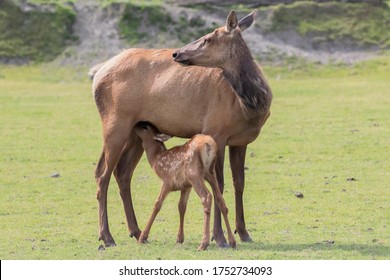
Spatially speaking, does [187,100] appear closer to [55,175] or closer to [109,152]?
[109,152]

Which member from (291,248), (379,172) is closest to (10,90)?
(379,172)

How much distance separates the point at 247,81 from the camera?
11.9m

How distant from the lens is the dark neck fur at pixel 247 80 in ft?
38.8

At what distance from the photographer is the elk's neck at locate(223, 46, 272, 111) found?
11820mm

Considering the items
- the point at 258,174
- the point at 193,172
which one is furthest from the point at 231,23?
the point at 258,174

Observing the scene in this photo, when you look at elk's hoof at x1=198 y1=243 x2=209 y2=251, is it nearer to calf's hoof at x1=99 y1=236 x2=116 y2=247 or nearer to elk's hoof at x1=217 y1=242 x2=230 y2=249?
elk's hoof at x1=217 y1=242 x2=230 y2=249

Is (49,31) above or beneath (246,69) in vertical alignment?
beneath

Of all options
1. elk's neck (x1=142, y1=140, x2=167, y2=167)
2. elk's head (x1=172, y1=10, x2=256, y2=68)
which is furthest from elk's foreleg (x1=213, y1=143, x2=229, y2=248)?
elk's head (x1=172, y1=10, x2=256, y2=68)

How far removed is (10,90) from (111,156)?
22712 millimetres

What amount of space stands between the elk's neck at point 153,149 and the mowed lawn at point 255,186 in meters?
0.96

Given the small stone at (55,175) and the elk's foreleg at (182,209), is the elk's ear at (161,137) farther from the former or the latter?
the small stone at (55,175)

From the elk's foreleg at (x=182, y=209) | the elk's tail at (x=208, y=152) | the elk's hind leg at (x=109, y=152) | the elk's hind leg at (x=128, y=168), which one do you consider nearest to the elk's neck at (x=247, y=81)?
the elk's tail at (x=208, y=152)

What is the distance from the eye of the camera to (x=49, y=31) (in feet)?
145

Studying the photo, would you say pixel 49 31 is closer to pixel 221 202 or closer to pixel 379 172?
pixel 379 172
